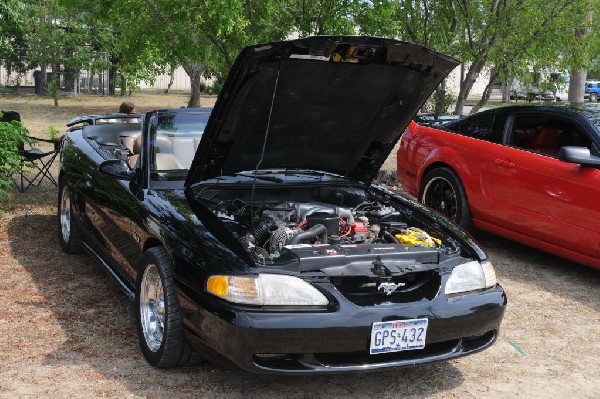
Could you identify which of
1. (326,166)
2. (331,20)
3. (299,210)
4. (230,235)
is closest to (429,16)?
(331,20)

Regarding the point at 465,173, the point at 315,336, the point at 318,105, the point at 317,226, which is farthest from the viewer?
the point at 465,173

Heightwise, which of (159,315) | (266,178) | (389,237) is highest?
(266,178)

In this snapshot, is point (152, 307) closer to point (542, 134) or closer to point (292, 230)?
point (292, 230)

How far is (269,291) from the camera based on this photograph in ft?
12.8

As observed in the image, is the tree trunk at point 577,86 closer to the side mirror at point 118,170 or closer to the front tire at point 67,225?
the front tire at point 67,225

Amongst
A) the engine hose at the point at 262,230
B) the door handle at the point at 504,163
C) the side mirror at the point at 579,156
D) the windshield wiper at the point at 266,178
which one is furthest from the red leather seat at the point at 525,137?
the engine hose at the point at 262,230

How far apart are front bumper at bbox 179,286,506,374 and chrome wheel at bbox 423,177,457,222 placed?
154 inches

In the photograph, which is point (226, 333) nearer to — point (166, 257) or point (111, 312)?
point (166, 257)

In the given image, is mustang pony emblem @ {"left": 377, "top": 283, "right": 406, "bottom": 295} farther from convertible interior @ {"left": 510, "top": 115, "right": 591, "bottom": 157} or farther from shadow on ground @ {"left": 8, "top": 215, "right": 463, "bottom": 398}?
convertible interior @ {"left": 510, "top": 115, "right": 591, "bottom": 157}

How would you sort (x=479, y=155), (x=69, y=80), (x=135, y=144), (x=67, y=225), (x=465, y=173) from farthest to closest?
(x=69, y=80)
(x=465, y=173)
(x=479, y=155)
(x=67, y=225)
(x=135, y=144)

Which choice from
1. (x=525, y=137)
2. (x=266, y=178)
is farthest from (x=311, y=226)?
(x=525, y=137)

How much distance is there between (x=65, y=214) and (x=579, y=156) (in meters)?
4.61

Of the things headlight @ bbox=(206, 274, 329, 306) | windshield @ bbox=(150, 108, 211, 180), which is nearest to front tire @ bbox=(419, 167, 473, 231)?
windshield @ bbox=(150, 108, 211, 180)

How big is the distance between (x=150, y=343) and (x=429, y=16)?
9018 mm
